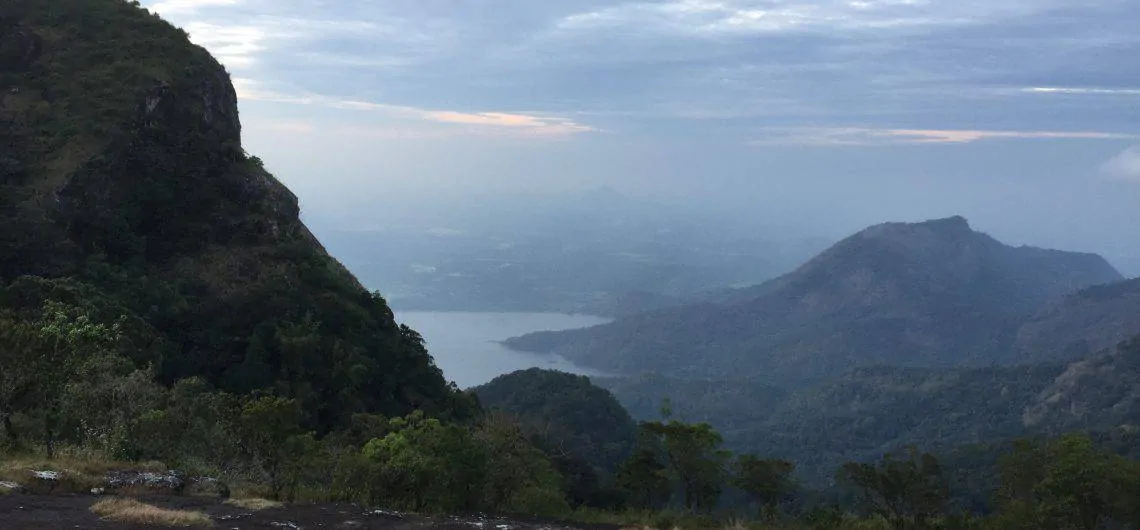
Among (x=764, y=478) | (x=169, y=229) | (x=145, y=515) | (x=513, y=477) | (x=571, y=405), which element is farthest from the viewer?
(x=571, y=405)

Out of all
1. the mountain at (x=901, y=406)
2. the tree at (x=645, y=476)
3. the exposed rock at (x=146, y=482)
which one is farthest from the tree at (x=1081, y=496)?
the mountain at (x=901, y=406)

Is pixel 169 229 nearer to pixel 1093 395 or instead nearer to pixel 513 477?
pixel 513 477

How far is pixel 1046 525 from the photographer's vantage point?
54.0ft

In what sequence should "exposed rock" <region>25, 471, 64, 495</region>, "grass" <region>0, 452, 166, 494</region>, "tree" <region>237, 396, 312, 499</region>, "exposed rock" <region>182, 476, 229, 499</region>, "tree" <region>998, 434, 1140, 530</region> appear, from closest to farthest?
1. "exposed rock" <region>25, 471, 64, 495</region>
2. "grass" <region>0, 452, 166, 494</region>
3. "exposed rock" <region>182, 476, 229, 499</region>
4. "tree" <region>237, 396, 312, 499</region>
5. "tree" <region>998, 434, 1140, 530</region>

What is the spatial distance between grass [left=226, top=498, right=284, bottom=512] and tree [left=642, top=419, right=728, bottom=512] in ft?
42.6

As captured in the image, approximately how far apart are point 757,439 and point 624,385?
1877 inches

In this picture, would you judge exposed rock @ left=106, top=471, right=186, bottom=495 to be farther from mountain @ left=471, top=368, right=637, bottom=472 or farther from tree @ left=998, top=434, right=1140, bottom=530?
mountain @ left=471, top=368, right=637, bottom=472

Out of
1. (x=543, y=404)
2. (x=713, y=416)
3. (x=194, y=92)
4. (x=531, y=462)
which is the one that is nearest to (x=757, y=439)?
(x=713, y=416)

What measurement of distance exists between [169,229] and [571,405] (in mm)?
54191

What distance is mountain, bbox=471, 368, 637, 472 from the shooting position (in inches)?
3081

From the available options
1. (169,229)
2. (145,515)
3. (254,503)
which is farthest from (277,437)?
(169,229)

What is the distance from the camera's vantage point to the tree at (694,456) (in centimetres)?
2428

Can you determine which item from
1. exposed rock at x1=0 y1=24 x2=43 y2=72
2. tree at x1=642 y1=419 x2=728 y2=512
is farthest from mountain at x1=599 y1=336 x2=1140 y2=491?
exposed rock at x1=0 y1=24 x2=43 y2=72

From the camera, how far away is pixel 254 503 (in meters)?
14.4
